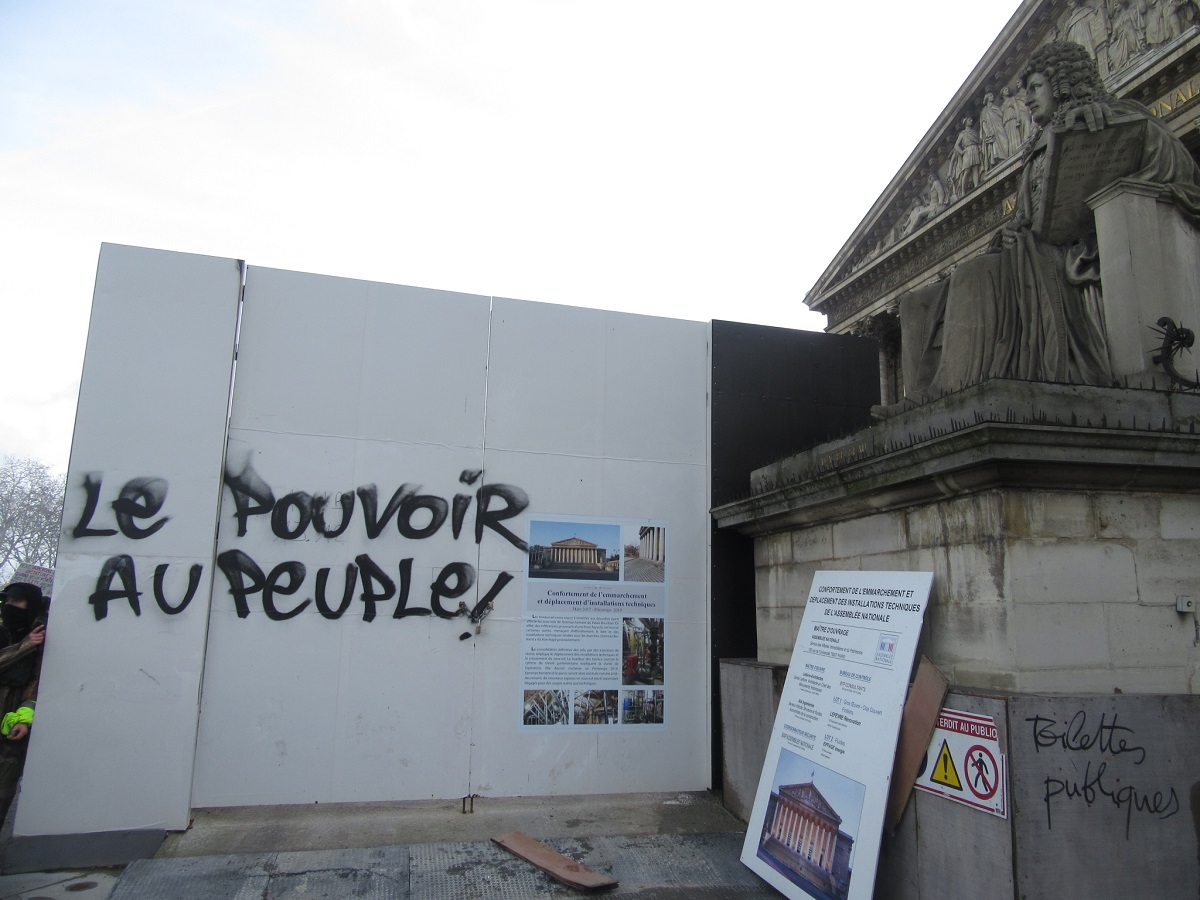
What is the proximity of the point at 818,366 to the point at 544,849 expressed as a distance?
5377mm

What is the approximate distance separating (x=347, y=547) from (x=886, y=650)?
14.3 feet

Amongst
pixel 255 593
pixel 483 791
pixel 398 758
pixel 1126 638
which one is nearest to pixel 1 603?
pixel 255 593

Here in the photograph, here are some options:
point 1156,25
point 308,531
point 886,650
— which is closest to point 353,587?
point 308,531

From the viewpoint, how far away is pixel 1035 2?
21.6 meters

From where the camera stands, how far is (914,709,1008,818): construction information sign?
4215 millimetres

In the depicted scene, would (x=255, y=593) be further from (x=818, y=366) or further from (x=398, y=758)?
(x=818, y=366)

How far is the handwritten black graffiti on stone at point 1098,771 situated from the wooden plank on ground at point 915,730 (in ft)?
1.95

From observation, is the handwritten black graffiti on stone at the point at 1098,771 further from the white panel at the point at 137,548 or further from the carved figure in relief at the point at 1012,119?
the carved figure in relief at the point at 1012,119

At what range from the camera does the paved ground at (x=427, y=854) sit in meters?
5.24

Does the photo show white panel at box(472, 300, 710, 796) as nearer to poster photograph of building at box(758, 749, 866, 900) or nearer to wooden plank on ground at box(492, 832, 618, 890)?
wooden plank on ground at box(492, 832, 618, 890)

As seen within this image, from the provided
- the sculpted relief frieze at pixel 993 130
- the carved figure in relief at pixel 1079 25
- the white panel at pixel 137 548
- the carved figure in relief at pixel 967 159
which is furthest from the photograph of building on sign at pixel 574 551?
the carved figure in relief at pixel 967 159

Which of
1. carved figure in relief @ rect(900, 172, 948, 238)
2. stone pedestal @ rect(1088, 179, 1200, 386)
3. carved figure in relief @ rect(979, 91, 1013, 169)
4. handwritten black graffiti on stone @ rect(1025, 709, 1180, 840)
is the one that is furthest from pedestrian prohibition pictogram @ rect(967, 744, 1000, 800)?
carved figure in relief @ rect(900, 172, 948, 238)

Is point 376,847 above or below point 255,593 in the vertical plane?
below

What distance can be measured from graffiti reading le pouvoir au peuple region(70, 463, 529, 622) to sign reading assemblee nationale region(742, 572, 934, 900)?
2725 mm
